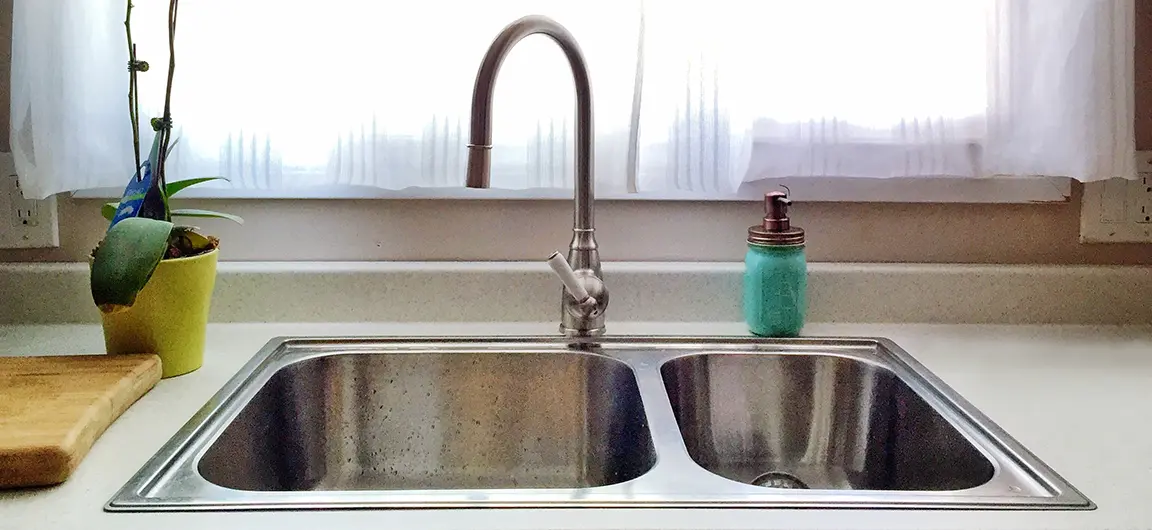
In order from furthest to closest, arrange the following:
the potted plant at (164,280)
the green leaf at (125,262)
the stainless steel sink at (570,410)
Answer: the stainless steel sink at (570,410), the potted plant at (164,280), the green leaf at (125,262)

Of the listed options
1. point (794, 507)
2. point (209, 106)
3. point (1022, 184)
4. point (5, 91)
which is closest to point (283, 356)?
point (209, 106)

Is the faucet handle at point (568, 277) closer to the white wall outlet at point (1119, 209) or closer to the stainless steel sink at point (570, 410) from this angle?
the stainless steel sink at point (570, 410)

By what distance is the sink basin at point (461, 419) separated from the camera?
40.4 inches

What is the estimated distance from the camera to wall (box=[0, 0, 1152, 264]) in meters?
1.20

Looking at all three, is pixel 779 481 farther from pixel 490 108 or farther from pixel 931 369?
pixel 490 108

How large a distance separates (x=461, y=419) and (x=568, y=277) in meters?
0.22

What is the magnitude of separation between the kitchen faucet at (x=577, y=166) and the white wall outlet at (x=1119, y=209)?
68 cm

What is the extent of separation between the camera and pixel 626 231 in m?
1.21

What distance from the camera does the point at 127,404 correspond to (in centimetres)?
85

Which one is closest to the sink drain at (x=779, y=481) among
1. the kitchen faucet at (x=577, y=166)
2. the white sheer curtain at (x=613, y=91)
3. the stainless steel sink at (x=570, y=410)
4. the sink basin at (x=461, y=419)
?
the stainless steel sink at (x=570, y=410)

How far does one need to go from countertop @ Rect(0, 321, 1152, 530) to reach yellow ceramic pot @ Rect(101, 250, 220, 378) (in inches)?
1.4

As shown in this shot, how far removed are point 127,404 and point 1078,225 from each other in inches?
46.9

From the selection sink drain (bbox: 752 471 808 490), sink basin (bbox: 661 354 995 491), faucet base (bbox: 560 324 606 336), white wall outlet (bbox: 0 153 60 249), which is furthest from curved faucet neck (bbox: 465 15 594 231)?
white wall outlet (bbox: 0 153 60 249)

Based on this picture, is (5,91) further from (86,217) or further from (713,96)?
(713,96)
